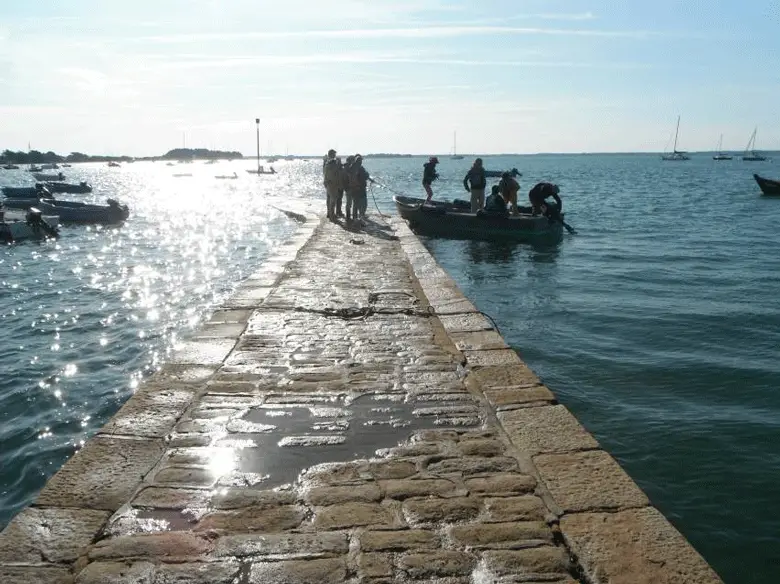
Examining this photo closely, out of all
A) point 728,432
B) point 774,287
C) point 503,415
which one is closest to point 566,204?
→ point 774,287

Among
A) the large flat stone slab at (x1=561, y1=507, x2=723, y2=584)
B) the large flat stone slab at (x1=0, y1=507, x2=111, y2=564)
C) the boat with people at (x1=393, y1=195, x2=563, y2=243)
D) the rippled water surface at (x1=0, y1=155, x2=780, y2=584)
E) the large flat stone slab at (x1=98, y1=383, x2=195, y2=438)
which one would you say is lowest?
the rippled water surface at (x1=0, y1=155, x2=780, y2=584)

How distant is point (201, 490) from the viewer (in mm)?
3477

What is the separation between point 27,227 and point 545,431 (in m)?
25.8

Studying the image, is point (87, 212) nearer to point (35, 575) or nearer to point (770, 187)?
point (35, 575)

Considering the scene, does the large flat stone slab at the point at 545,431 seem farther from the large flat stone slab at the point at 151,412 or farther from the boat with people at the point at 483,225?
the boat with people at the point at 483,225

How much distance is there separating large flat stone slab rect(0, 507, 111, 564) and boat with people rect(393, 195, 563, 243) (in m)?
16.5

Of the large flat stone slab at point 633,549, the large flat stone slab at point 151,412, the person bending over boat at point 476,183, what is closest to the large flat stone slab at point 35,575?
the large flat stone slab at point 151,412

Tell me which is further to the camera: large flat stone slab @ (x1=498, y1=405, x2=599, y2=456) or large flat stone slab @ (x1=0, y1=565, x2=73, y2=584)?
large flat stone slab @ (x1=498, y1=405, x2=599, y2=456)

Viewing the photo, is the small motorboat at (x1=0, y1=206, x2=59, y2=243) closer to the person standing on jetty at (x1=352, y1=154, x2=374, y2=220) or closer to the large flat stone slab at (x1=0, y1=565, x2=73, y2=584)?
the person standing on jetty at (x1=352, y1=154, x2=374, y2=220)

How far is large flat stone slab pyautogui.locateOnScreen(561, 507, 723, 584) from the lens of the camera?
2.78 m

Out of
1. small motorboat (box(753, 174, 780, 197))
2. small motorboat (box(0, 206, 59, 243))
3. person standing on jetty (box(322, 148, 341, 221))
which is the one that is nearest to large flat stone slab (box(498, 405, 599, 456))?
person standing on jetty (box(322, 148, 341, 221))

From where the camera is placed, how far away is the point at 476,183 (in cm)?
1959

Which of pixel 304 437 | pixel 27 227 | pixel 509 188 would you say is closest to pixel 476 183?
pixel 509 188

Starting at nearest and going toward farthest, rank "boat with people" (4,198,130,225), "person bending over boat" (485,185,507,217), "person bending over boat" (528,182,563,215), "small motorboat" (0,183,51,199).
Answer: "person bending over boat" (485,185,507,217) < "person bending over boat" (528,182,563,215) < "boat with people" (4,198,130,225) < "small motorboat" (0,183,51,199)
